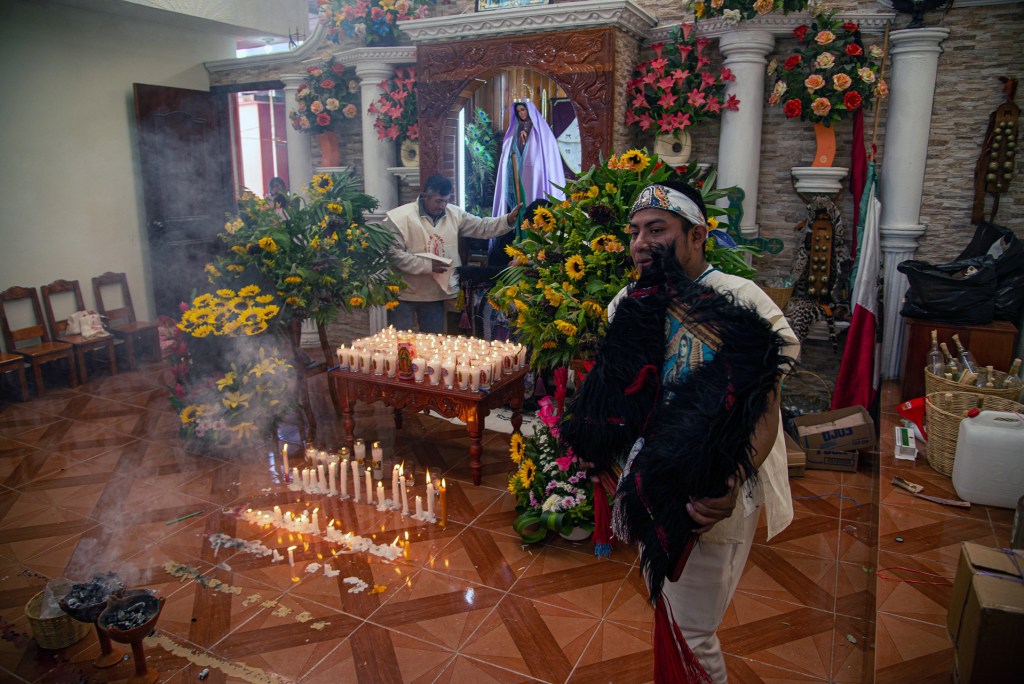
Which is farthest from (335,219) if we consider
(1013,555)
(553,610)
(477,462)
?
(1013,555)

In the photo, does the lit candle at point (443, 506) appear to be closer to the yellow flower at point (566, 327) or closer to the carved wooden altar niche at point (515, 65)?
the yellow flower at point (566, 327)

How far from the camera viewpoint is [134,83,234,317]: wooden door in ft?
25.2

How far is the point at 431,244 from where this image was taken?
605cm

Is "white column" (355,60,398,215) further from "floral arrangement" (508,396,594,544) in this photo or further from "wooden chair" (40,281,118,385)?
"floral arrangement" (508,396,594,544)

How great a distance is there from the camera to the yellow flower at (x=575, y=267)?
3.68m

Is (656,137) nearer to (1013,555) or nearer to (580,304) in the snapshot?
(580,304)

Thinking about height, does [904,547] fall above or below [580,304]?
below

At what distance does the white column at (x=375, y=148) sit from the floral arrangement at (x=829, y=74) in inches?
146

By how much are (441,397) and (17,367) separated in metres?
4.18

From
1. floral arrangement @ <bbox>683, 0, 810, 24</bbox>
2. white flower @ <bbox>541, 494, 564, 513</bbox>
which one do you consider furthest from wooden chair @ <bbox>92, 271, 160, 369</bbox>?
floral arrangement @ <bbox>683, 0, 810, 24</bbox>

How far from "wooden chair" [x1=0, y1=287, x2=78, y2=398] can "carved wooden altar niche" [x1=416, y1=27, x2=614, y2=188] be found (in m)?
3.76

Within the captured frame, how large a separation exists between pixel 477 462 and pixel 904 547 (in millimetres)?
2443

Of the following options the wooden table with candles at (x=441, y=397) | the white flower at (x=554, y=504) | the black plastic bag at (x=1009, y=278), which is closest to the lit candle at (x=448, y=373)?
the wooden table with candles at (x=441, y=397)

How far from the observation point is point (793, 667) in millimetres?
2936
